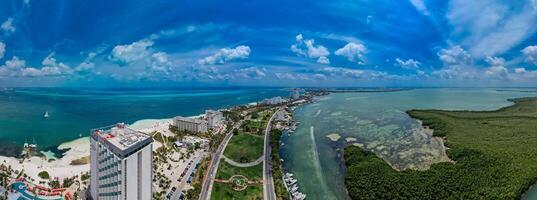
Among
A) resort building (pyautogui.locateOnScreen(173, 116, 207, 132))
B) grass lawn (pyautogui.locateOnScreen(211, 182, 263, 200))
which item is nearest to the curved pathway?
grass lawn (pyautogui.locateOnScreen(211, 182, 263, 200))

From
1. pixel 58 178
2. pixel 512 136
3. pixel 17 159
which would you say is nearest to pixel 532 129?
pixel 512 136

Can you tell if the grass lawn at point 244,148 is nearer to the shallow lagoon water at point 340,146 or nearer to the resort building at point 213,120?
the shallow lagoon water at point 340,146

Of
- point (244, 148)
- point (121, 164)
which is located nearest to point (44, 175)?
point (121, 164)

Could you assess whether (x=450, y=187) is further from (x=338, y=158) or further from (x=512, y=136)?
(x=512, y=136)

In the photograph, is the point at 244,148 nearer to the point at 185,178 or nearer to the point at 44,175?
the point at 185,178

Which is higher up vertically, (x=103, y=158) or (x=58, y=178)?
(x=103, y=158)

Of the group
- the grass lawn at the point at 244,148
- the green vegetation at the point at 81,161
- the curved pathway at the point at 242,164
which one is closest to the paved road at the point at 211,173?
the grass lawn at the point at 244,148
